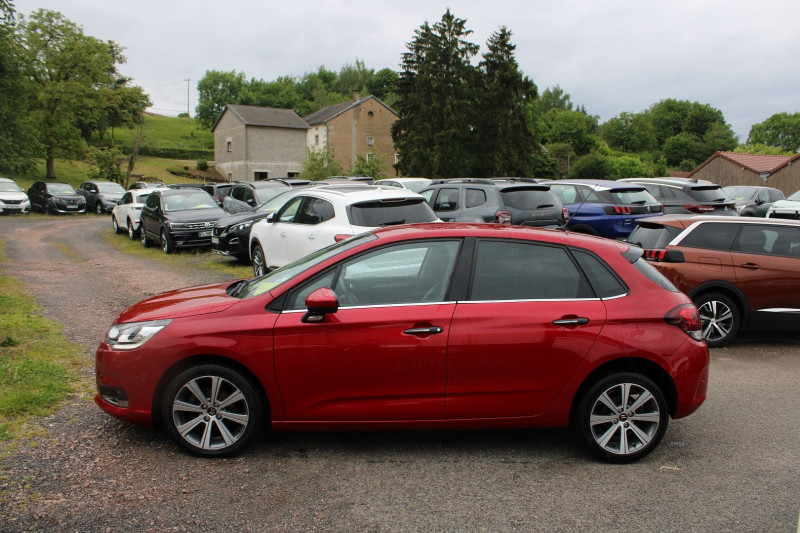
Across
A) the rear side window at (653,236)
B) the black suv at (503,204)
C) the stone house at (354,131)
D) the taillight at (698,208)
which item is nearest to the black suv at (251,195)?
the black suv at (503,204)

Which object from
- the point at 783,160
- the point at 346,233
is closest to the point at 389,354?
the point at 346,233

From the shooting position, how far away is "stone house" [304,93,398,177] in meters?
67.9

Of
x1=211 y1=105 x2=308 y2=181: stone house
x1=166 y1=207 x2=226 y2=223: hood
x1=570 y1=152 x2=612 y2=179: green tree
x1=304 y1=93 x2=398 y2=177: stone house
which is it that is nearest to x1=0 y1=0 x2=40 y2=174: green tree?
x1=166 y1=207 x2=226 y2=223: hood

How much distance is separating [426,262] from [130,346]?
2151mm

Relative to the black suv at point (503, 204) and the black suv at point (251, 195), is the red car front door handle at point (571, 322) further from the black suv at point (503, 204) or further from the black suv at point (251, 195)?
the black suv at point (251, 195)

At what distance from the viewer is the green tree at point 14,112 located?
33594mm

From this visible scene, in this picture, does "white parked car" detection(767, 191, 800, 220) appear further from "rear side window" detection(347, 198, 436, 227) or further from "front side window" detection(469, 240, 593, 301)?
"front side window" detection(469, 240, 593, 301)

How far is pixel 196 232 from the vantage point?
1686cm

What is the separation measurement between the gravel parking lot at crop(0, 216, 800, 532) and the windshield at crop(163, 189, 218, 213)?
12.9m

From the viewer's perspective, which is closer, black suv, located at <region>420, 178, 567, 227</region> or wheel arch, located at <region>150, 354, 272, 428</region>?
wheel arch, located at <region>150, 354, 272, 428</region>

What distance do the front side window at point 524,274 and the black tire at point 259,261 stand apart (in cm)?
807

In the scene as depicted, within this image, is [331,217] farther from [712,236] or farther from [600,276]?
[600,276]

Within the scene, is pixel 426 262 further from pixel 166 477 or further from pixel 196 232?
pixel 196 232

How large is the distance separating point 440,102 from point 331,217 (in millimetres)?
42834
